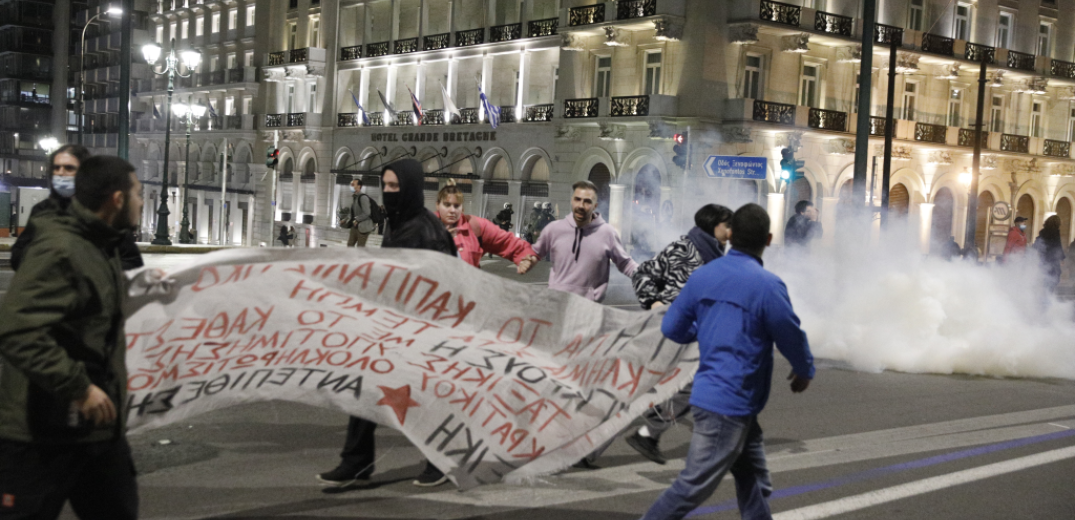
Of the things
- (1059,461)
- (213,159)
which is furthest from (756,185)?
(213,159)

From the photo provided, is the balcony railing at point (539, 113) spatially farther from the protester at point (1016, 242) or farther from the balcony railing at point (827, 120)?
the protester at point (1016, 242)

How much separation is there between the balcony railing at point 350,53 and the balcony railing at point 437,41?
5.76m

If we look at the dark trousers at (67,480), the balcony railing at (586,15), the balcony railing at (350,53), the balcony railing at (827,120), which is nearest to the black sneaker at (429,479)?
the dark trousers at (67,480)

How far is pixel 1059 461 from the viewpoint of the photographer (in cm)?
806

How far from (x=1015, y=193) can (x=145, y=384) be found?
151 feet

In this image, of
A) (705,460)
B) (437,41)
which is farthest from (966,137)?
(705,460)

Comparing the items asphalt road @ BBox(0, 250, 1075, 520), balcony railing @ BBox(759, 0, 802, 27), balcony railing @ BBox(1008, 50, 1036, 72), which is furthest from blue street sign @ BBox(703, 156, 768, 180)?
balcony railing @ BBox(1008, 50, 1036, 72)

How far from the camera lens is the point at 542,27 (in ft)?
135

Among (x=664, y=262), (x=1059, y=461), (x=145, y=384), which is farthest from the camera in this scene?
(x=1059, y=461)

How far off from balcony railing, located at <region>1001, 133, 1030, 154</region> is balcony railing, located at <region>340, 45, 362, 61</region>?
101 feet

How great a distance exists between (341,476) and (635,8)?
32326 millimetres

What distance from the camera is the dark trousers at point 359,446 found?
6203 mm

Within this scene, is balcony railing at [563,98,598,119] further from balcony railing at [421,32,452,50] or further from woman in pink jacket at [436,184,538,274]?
woman in pink jacket at [436,184,538,274]

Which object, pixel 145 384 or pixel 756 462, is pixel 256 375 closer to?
pixel 145 384
